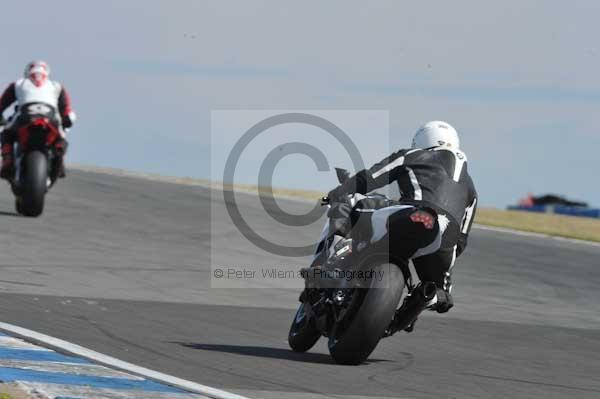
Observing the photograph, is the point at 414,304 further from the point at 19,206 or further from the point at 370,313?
the point at 19,206

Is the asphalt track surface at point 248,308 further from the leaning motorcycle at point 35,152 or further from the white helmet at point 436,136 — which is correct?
the white helmet at point 436,136

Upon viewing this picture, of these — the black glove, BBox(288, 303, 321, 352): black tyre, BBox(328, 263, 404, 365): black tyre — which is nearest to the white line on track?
BBox(328, 263, 404, 365): black tyre

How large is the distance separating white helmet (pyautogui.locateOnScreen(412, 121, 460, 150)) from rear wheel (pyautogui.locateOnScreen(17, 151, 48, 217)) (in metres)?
7.24

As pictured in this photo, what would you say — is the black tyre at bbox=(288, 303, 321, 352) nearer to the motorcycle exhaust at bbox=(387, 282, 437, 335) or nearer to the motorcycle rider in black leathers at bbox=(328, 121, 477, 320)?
the motorcycle exhaust at bbox=(387, 282, 437, 335)

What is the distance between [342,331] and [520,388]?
3.61 feet

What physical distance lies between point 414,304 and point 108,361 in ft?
6.22

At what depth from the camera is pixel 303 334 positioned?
26.2ft

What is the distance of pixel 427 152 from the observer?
295 inches

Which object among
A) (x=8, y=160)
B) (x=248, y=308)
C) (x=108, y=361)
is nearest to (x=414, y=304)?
(x=108, y=361)

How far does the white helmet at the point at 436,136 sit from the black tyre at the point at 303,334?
1326 millimetres

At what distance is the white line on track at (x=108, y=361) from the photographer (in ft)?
20.2

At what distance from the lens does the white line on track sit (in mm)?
6145

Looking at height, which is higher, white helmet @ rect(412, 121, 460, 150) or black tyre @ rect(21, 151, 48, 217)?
white helmet @ rect(412, 121, 460, 150)

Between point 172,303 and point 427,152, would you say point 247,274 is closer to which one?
point 172,303
